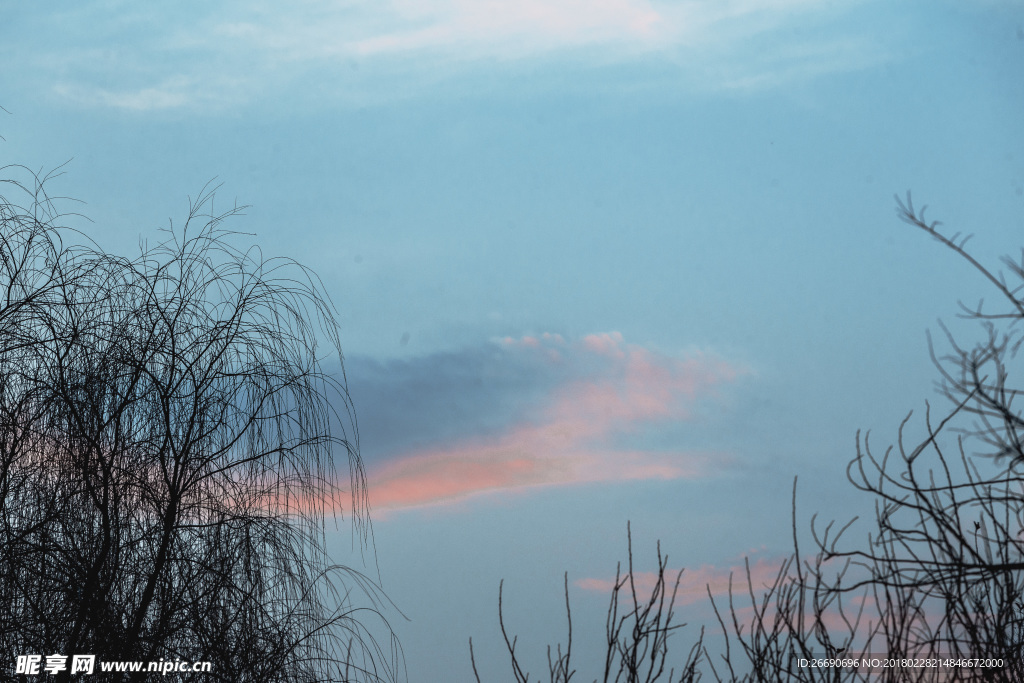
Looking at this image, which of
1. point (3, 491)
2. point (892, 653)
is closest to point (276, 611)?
point (3, 491)

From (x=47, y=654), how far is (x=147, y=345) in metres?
1.88

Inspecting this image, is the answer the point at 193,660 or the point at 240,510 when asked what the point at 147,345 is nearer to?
the point at 240,510

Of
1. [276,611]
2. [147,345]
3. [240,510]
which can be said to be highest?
[147,345]

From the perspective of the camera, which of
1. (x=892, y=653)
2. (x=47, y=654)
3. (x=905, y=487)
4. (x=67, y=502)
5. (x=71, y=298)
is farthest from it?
(x=71, y=298)

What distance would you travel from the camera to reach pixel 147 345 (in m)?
5.91

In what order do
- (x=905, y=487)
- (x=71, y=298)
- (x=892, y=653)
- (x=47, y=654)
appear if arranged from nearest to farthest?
1. (x=905, y=487)
2. (x=892, y=653)
3. (x=47, y=654)
4. (x=71, y=298)

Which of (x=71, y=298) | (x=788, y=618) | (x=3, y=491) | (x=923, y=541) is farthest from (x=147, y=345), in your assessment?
(x=923, y=541)

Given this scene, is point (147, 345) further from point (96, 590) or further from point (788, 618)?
point (788, 618)

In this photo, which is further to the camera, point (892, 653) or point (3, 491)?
point (3, 491)

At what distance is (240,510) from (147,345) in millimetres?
1221

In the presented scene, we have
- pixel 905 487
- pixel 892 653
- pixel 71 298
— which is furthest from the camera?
pixel 71 298

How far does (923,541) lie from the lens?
4.12 metres

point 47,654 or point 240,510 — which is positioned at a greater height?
point 240,510

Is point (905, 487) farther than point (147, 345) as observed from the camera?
No
